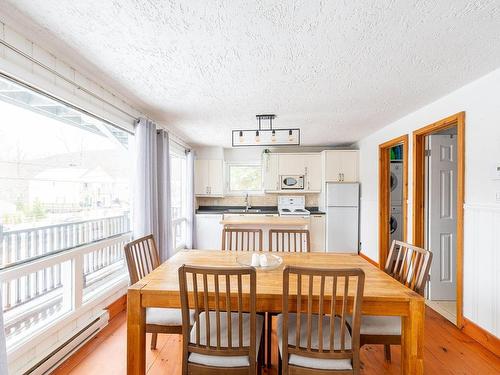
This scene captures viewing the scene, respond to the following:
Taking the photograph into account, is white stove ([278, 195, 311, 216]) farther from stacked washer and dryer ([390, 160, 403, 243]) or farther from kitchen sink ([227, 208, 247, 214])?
stacked washer and dryer ([390, 160, 403, 243])

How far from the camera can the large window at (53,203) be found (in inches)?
69.5

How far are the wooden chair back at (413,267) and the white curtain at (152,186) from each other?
8.07 ft

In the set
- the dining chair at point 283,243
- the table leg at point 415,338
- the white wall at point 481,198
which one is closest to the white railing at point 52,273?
the dining chair at point 283,243

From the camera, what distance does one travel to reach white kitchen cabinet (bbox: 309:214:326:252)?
4844mm

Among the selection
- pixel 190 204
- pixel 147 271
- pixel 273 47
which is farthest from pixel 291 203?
pixel 273 47

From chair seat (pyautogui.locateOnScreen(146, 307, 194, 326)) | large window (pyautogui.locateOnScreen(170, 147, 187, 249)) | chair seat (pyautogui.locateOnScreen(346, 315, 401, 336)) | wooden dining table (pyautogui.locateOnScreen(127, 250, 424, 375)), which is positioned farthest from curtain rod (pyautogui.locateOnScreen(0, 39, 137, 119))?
chair seat (pyautogui.locateOnScreen(346, 315, 401, 336))

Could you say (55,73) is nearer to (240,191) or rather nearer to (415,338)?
(415,338)

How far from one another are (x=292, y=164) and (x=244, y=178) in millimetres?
1101

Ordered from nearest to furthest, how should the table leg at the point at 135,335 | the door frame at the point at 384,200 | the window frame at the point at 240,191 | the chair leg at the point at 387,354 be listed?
the table leg at the point at 135,335
the chair leg at the point at 387,354
the door frame at the point at 384,200
the window frame at the point at 240,191

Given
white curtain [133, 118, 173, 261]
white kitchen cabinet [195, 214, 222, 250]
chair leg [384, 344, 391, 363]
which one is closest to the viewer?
chair leg [384, 344, 391, 363]

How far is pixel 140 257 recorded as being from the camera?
6.40 ft

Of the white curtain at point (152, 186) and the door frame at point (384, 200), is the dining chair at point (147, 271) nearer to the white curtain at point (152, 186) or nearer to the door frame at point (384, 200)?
the white curtain at point (152, 186)

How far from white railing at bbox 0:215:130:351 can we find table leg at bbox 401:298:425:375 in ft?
7.66

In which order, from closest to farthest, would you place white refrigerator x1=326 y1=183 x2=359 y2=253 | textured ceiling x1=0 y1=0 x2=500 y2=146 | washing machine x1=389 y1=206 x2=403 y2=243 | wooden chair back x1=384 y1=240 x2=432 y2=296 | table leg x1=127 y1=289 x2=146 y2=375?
textured ceiling x1=0 y1=0 x2=500 y2=146, table leg x1=127 y1=289 x2=146 y2=375, wooden chair back x1=384 y1=240 x2=432 y2=296, washing machine x1=389 y1=206 x2=403 y2=243, white refrigerator x1=326 y1=183 x2=359 y2=253
